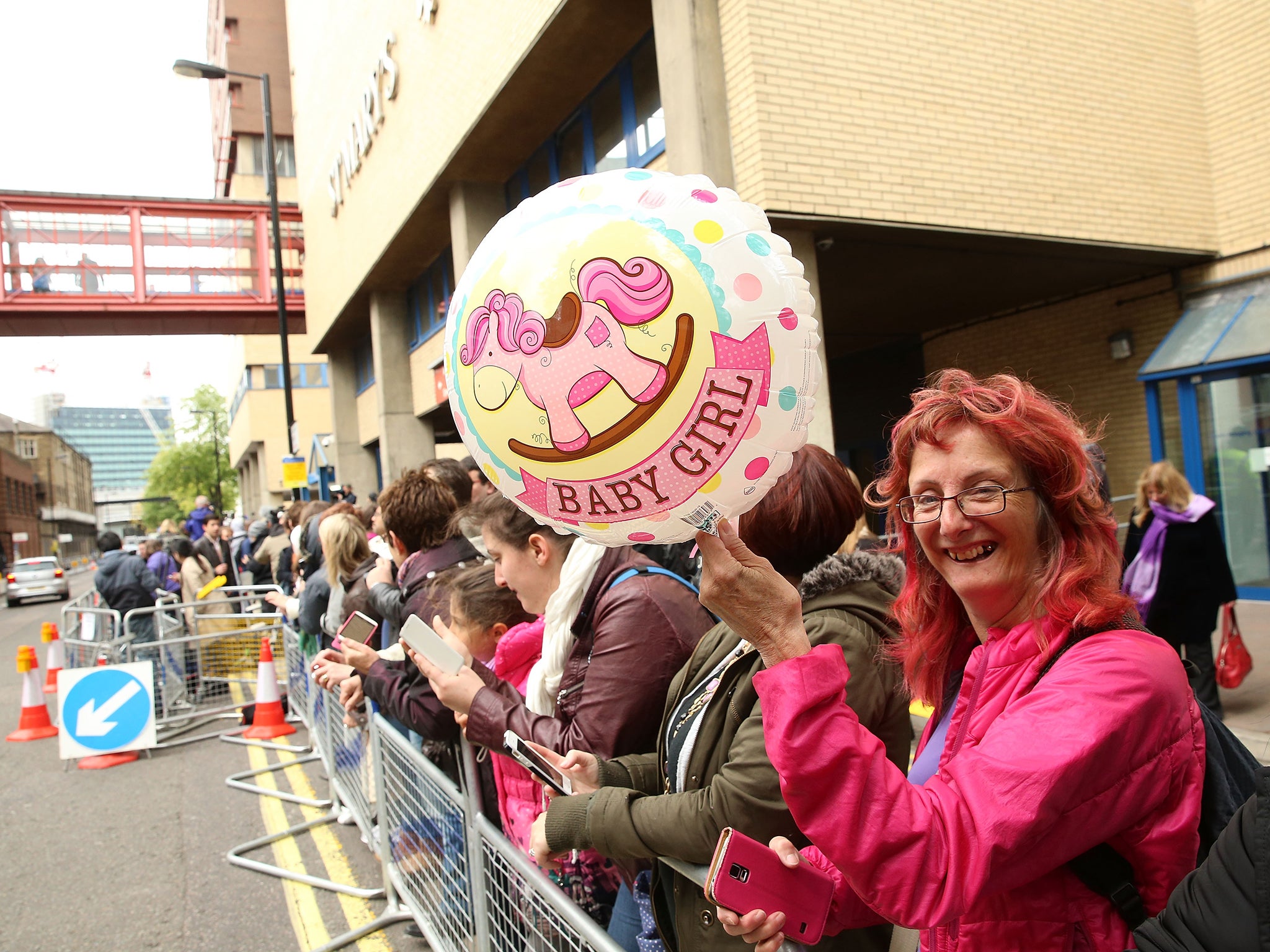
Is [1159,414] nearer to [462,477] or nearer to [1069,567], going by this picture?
[462,477]

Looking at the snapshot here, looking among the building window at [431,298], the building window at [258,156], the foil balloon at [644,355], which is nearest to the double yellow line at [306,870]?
the foil balloon at [644,355]

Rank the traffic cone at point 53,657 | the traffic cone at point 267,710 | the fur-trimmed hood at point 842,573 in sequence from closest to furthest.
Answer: the fur-trimmed hood at point 842,573 → the traffic cone at point 267,710 → the traffic cone at point 53,657

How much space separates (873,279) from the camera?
32.4ft

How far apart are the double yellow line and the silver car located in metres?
30.9

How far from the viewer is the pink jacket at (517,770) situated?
103 inches

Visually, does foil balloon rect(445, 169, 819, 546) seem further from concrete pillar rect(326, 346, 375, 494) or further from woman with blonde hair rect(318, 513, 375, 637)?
concrete pillar rect(326, 346, 375, 494)

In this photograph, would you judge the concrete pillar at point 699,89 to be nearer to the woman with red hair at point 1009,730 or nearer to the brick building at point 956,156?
the brick building at point 956,156

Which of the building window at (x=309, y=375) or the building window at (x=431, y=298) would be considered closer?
the building window at (x=431, y=298)

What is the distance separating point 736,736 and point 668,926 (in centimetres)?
54

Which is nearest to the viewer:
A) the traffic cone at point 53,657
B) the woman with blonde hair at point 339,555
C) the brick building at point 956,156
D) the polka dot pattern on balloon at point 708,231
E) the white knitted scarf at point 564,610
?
the polka dot pattern on balloon at point 708,231

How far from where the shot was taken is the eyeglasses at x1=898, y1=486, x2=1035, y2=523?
1.47 m

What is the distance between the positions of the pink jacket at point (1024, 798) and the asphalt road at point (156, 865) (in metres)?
3.44

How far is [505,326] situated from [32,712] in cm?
916

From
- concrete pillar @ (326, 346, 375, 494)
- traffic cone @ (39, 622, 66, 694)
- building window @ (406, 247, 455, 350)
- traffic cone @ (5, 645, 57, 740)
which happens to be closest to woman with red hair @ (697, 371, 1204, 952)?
traffic cone @ (5, 645, 57, 740)
